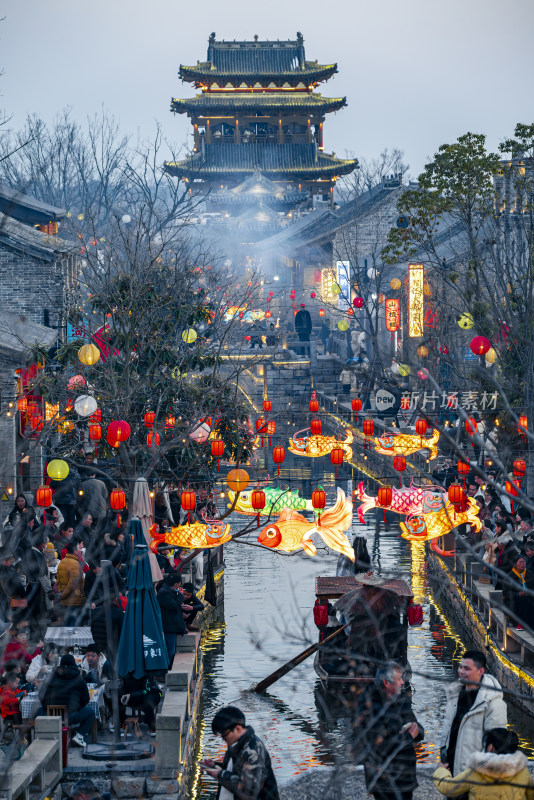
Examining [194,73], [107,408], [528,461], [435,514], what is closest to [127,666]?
[435,514]

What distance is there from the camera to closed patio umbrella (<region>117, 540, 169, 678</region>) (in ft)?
38.8

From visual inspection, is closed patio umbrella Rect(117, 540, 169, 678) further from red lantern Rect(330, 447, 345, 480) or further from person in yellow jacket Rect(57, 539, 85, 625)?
red lantern Rect(330, 447, 345, 480)

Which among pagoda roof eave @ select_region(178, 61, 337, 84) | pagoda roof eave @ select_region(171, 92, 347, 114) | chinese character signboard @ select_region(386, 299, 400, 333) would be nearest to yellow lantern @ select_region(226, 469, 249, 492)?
chinese character signboard @ select_region(386, 299, 400, 333)

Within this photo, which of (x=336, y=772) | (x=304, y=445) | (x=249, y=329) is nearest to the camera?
(x=336, y=772)

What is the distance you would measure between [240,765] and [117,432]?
10473 millimetres

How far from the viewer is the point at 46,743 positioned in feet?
34.3

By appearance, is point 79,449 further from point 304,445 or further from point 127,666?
point 127,666

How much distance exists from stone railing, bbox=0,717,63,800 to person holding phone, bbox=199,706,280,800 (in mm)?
2080

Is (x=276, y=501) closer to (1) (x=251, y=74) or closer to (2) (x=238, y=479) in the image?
(2) (x=238, y=479)

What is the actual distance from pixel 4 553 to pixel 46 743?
4564mm

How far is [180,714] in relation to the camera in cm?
1127

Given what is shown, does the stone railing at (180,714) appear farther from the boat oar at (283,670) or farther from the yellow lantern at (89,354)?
the yellow lantern at (89,354)

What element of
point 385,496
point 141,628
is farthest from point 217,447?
point 141,628

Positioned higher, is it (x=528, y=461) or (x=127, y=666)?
(x=528, y=461)
